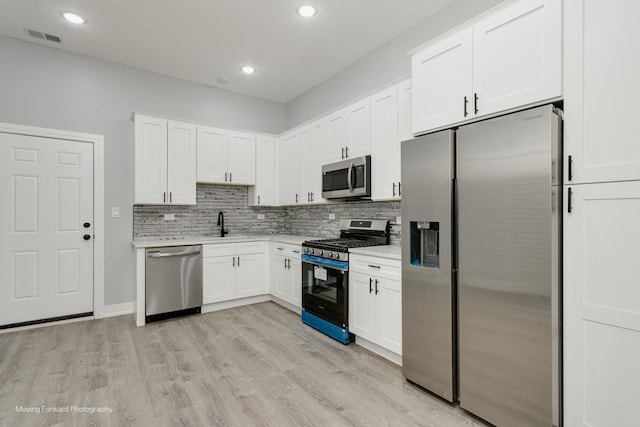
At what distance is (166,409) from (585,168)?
112 inches

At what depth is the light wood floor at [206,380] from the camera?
2.02 m

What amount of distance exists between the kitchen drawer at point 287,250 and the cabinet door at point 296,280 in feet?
0.21

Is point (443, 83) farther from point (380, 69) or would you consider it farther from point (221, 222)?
point (221, 222)

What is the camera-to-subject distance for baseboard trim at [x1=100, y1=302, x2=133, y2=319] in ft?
13.1

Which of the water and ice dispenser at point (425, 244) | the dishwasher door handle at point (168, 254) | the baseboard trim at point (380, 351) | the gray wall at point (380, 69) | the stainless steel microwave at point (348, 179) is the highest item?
the gray wall at point (380, 69)

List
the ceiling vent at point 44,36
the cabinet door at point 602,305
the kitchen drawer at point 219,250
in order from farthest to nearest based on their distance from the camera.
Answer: the kitchen drawer at point 219,250
the ceiling vent at point 44,36
the cabinet door at point 602,305

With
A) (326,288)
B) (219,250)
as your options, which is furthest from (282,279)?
(326,288)

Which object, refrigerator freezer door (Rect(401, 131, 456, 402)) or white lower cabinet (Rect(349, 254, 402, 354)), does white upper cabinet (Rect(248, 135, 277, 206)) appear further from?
refrigerator freezer door (Rect(401, 131, 456, 402))

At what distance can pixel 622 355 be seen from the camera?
4.95 ft

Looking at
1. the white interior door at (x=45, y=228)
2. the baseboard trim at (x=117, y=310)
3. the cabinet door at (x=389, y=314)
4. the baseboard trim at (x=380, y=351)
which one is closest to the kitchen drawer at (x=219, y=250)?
the baseboard trim at (x=117, y=310)

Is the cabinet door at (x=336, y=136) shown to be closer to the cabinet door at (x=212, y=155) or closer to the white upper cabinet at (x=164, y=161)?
the cabinet door at (x=212, y=155)

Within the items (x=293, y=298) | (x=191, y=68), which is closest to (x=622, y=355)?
(x=293, y=298)

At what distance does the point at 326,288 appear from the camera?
3.35 meters

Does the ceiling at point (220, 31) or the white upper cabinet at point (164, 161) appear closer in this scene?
the ceiling at point (220, 31)
